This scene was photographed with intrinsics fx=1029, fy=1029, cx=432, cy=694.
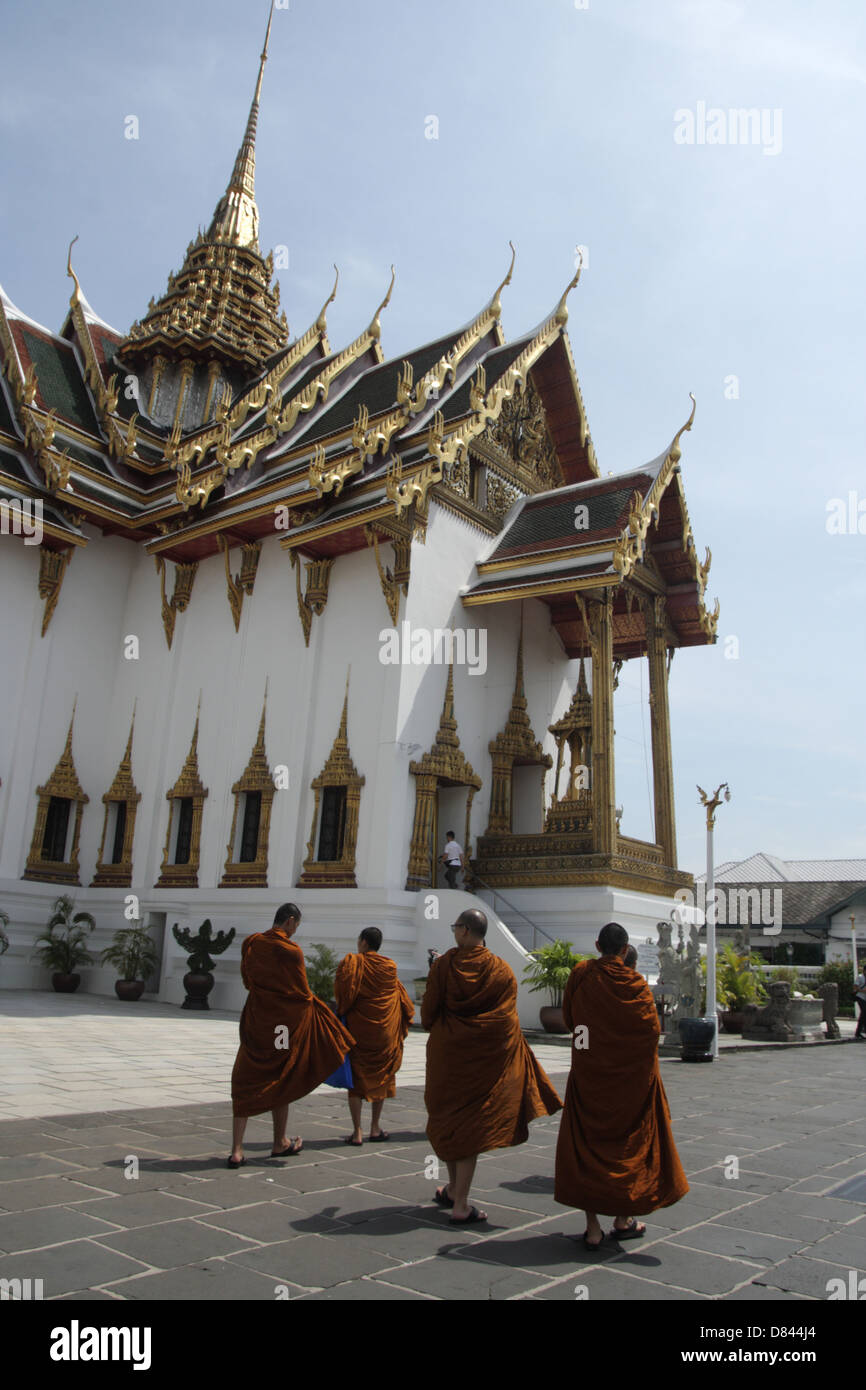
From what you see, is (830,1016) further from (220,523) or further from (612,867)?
(220,523)

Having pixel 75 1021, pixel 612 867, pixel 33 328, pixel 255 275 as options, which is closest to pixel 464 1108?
pixel 75 1021

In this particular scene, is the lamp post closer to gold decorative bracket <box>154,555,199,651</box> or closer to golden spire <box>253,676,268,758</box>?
golden spire <box>253,676,268,758</box>

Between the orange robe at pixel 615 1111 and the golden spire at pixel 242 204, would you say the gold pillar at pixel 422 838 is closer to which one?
the orange robe at pixel 615 1111

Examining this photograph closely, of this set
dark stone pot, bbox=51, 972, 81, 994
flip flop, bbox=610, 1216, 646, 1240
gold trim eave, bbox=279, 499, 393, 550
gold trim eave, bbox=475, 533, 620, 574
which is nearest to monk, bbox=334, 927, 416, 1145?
flip flop, bbox=610, 1216, 646, 1240

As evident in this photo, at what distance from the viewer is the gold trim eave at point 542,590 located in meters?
13.2

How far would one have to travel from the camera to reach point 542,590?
1370 centimetres

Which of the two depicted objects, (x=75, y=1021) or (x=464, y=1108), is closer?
(x=464, y=1108)

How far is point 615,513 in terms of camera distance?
14281mm

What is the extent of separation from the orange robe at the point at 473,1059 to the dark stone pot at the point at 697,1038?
6.56 m

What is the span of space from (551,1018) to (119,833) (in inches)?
325

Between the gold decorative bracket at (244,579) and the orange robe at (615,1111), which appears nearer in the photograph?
the orange robe at (615,1111)

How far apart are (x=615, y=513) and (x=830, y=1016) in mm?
8872
